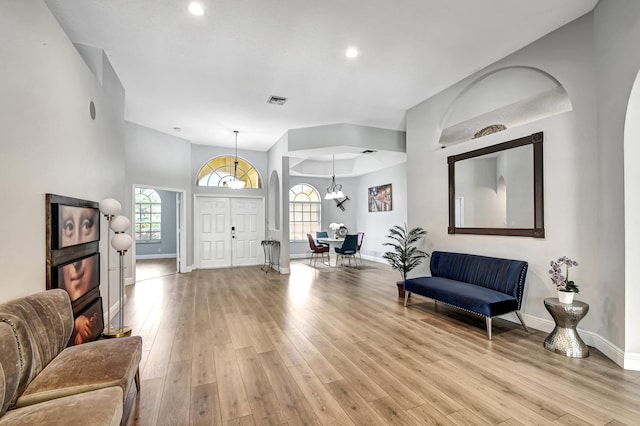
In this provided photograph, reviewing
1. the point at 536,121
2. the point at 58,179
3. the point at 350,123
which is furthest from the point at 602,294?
the point at 58,179

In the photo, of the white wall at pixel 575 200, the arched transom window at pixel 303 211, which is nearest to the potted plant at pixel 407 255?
the white wall at pixel 575 200

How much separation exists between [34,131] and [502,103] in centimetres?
494

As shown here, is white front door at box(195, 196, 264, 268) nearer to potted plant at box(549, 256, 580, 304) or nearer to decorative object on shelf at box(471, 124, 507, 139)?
decorative object on shelf at box(471, 124, 507, 139)

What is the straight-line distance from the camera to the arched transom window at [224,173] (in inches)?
307

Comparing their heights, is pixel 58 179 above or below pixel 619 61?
below

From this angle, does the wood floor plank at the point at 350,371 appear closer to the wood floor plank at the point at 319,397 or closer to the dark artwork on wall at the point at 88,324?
the wood floor plank at the point at 319,397

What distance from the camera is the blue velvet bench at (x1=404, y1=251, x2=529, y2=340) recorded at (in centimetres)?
324

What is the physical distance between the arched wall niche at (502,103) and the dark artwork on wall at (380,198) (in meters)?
4.14

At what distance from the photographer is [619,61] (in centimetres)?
257

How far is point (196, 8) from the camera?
2.70m

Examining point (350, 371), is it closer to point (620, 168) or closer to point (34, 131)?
point (620, 168)

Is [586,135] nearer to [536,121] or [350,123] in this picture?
[536,121]

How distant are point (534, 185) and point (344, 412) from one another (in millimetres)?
Answer: 3221

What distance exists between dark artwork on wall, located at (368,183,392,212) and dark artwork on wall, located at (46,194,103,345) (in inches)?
281
